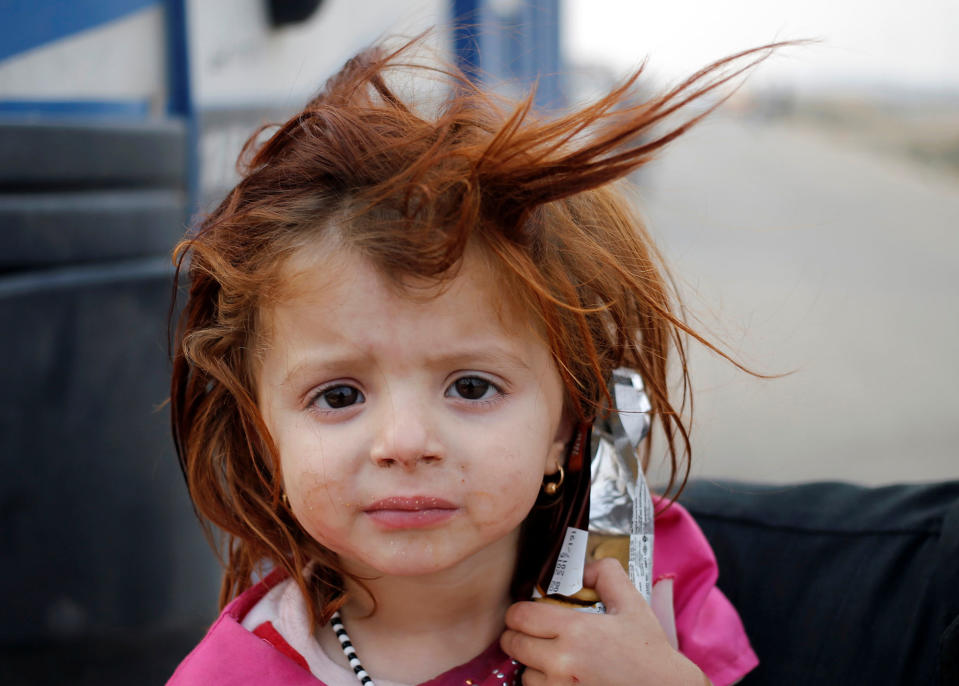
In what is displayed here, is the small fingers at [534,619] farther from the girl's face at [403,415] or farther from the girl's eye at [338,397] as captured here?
the girl's eye at [338,397]

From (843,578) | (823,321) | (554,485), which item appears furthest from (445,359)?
(823,321)

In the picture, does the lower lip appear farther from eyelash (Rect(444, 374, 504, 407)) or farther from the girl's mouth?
eyelash (Rect(444, 374, 504, 407))

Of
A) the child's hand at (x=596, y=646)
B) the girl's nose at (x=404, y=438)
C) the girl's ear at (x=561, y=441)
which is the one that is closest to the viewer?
the girl's nose at (x=404, y=438)

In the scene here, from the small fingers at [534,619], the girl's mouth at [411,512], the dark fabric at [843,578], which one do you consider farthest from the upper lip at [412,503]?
the dark fabric at [843,578]

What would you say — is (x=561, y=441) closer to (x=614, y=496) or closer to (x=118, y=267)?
(x=614, y=496)

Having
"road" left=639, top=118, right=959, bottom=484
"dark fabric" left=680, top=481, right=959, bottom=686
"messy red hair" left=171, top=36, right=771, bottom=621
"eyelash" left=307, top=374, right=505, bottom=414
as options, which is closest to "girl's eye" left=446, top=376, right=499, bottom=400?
"eyelash" left=307, top=374, right=505, bottom=414

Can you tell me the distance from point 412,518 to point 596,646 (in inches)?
11.9

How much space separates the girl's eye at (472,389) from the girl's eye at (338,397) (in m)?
0.10

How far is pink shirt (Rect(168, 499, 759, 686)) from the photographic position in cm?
126

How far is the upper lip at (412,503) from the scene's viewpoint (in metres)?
1.13

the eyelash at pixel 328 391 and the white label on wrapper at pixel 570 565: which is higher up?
the eyelash at pixel 328 391

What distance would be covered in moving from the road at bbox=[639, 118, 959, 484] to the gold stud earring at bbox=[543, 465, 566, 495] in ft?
0.91

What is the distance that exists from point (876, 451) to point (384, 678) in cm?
366

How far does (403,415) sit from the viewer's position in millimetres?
1117
